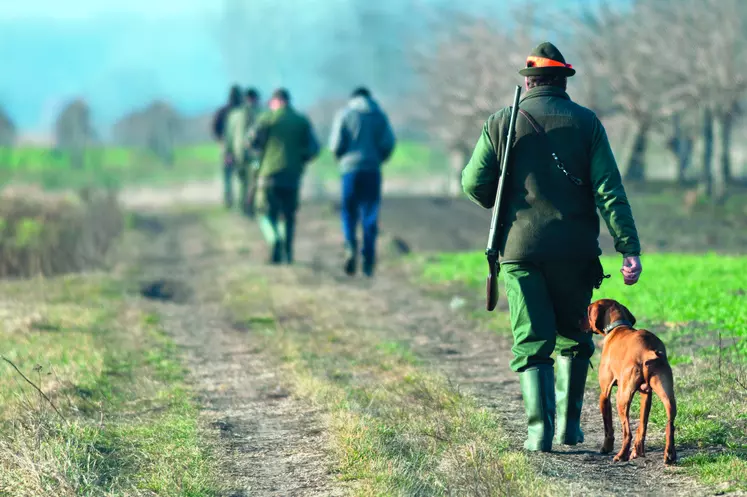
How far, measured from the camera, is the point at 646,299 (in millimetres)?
11438

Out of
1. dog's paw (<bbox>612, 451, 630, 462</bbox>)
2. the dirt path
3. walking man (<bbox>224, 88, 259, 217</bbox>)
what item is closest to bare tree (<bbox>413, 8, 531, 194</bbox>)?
walking man (<bbox>224, 88, 259, 217</bbox>)

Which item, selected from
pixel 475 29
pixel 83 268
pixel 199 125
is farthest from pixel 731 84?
pixel 199 125

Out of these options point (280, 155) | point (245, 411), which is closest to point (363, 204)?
point (280, 155)

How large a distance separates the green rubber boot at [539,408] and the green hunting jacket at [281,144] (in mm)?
9914

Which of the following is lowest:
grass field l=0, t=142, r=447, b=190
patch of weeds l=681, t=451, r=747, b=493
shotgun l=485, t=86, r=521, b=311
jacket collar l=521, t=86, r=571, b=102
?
grass field l=0, t=142, r=447, b=190

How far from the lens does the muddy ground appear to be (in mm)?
6094

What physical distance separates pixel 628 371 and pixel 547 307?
28.1 inches

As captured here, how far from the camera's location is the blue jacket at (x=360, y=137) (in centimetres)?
1457

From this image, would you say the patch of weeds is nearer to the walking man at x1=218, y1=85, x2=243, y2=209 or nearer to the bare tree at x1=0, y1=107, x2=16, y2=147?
the walking man at x1=218, y1=85, x2=243, y2=209

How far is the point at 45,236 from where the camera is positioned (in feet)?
57.6

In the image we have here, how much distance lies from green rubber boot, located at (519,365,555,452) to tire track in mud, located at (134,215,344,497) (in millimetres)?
1069

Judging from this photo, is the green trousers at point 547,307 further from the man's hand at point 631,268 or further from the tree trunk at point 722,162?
the tree trunk at point 722,162

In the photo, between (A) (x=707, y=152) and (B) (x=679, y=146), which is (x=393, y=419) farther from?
(B) (x=679, y=146)

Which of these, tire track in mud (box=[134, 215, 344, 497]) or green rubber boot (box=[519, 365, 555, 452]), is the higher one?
green rubber boot (box=[519, 365, 555, 452])
